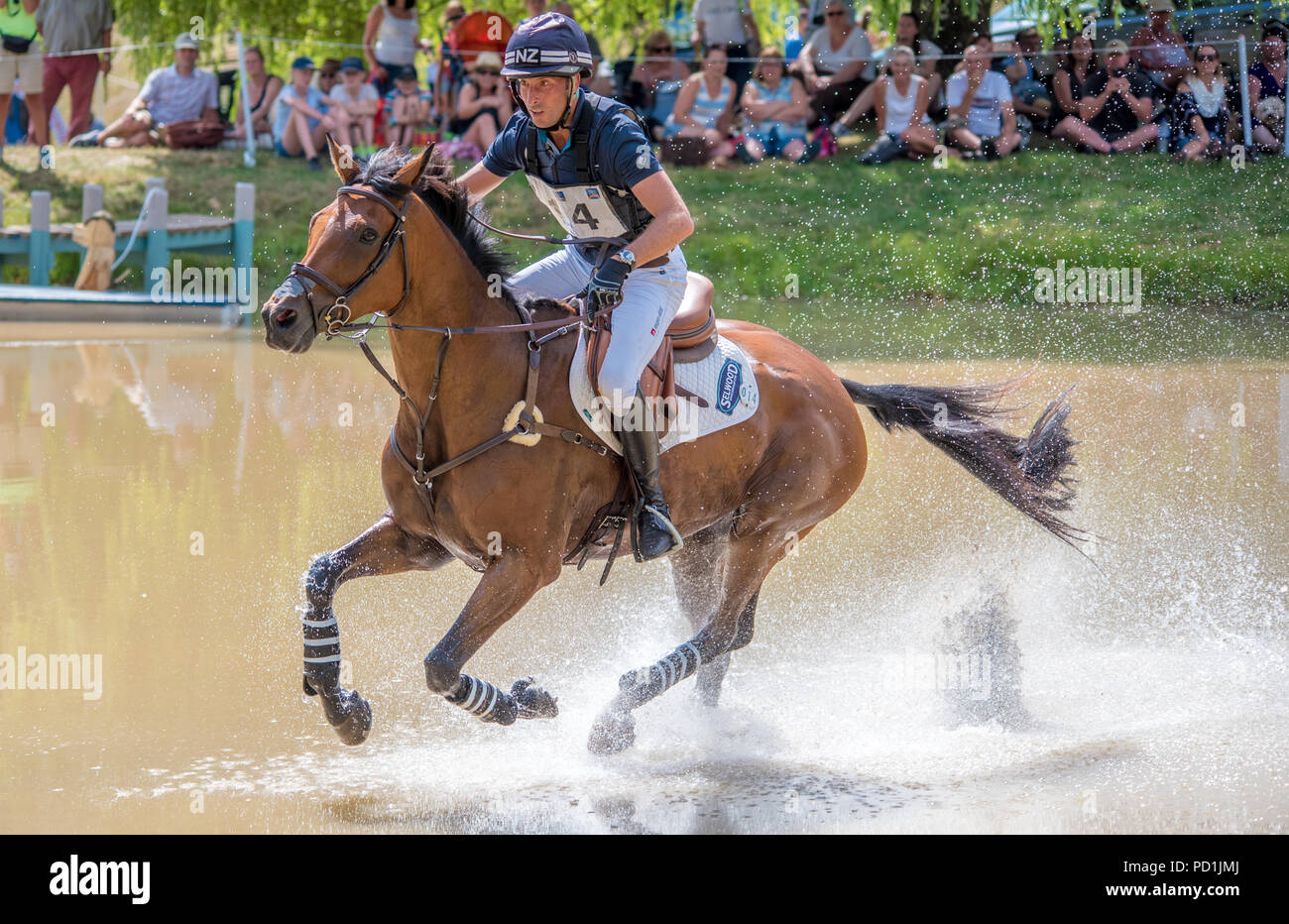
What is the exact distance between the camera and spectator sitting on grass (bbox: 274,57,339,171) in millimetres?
18062

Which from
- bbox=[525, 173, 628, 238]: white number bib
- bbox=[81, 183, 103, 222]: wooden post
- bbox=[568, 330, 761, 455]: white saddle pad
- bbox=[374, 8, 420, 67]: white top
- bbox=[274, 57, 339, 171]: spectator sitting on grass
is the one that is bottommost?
bbox=[81, 183, 103, 222]: wooden post

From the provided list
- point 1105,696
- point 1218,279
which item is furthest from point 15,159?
point 1105,696

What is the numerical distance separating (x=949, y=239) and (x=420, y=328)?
1178 centimetres

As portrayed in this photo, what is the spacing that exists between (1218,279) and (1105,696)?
32.2 feet

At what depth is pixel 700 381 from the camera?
18.7 feet

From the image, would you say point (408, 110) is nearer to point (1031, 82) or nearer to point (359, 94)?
point (359, 94)

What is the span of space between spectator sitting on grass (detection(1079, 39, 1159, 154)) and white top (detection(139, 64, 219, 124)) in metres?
10.4

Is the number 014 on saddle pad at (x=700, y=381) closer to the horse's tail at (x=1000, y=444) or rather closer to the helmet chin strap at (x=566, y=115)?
the helmet chin strap at (x=566, y=115)

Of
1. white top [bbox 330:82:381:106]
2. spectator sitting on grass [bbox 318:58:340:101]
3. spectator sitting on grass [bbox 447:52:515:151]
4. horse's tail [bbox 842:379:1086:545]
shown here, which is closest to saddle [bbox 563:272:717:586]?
horse's tail [bbox 842:379:1086:545]

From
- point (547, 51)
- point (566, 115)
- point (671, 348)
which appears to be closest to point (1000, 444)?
point (671, 348)

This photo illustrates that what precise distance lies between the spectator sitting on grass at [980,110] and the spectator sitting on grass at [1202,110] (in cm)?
169

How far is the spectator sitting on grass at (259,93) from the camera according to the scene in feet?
62.8

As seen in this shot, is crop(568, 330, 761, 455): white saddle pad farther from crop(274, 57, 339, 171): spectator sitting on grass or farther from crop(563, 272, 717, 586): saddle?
crop(274, 57, 339, 171): spectator sitting on grass

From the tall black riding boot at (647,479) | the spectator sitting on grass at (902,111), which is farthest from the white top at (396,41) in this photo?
the tall black riding boot at (647,479)
